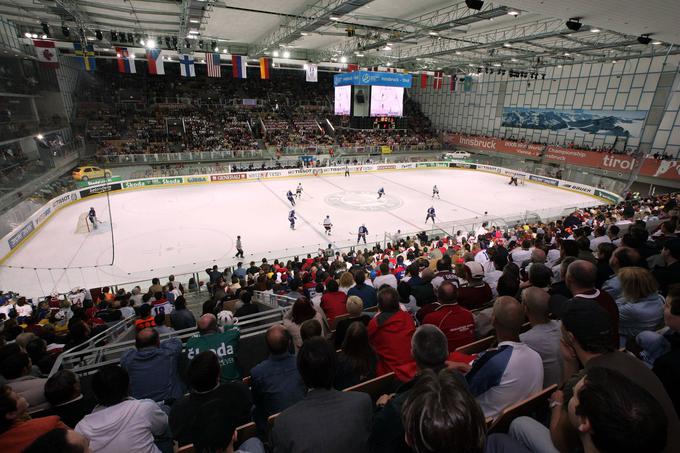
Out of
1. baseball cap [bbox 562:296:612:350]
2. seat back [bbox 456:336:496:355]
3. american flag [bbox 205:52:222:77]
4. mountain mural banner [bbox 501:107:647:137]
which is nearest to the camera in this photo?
baseball cap [bbox 562:296:612:350]

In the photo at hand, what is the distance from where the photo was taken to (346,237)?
20.6m

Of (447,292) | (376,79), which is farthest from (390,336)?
(376,79)

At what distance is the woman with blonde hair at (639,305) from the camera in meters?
4.05

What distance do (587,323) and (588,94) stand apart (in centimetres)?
4469

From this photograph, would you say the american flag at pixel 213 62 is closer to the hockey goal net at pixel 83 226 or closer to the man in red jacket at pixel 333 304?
the hockey goal net at pixel 83 226

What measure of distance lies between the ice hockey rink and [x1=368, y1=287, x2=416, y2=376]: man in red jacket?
1111 cm

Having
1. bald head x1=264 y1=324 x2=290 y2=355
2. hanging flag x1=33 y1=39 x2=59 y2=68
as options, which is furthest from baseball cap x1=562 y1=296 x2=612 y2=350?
hanging flag x1=33 y1=39 x2=59 y2=68

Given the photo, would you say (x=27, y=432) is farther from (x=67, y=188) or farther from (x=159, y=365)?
(x=67, y=188)

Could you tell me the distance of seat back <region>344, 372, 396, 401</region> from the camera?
3295 mm

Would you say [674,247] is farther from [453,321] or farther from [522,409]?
[522,409]

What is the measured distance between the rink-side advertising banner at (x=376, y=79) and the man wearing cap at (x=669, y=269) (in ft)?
92.6

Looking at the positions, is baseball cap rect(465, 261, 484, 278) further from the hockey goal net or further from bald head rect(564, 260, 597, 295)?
the hockey goal net

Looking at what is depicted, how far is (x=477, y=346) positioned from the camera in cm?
414

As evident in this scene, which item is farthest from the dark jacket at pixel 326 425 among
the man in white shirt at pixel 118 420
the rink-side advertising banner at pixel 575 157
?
the rink-side advertising banner at pixel 575 157
